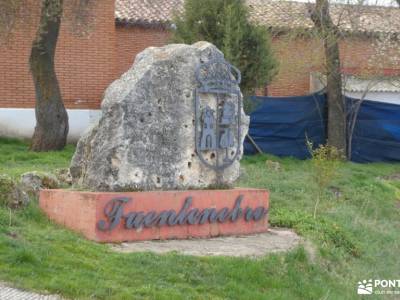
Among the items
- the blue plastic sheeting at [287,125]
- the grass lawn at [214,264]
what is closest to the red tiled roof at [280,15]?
the blue plastic sheeting at [287,125]

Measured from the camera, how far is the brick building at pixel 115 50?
18594mm

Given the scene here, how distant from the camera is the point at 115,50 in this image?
2108 cm

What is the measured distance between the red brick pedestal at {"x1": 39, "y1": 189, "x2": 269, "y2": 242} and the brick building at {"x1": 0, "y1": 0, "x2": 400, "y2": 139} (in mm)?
8522

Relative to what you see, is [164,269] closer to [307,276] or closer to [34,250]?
[34,250]

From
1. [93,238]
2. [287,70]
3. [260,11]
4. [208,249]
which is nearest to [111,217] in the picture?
[93,238]

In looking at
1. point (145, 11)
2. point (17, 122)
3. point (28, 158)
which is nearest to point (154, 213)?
point (28, 158)

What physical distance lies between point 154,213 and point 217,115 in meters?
1.71

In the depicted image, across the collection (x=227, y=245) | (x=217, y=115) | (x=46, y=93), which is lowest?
(x=227, y=245)

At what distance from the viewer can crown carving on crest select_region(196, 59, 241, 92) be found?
9.88 m

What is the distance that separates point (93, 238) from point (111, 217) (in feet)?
0.98

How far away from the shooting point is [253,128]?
1931cm

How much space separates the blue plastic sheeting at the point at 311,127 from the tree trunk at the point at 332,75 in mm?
539

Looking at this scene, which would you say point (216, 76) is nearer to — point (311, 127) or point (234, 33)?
point (234, 33)

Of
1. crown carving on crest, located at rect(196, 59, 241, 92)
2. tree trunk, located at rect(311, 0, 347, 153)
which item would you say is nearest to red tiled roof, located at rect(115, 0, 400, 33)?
tree trunk, located at rect(311, 0, 347, 153)
